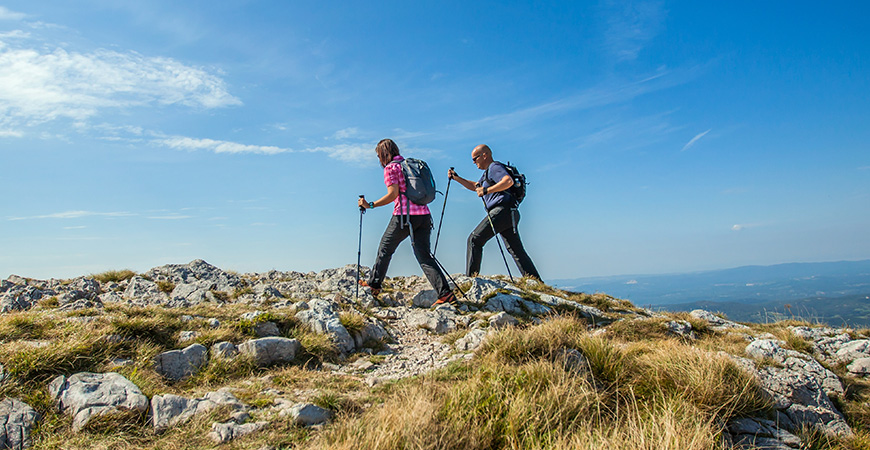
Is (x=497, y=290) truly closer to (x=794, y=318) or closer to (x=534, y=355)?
(x=534, y=355)

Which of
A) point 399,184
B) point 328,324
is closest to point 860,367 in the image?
point 399,184

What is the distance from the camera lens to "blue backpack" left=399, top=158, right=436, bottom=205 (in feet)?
28.4

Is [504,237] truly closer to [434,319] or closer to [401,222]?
[401,222]

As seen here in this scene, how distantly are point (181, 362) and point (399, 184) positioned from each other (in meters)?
4.86

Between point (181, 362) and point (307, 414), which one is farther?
point (181, 362)

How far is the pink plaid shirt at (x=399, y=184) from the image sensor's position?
8.62m

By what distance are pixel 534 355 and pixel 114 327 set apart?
524 cm

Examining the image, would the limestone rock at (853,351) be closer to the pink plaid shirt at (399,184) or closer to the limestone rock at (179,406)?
the pink plaid shirt at (399,184)

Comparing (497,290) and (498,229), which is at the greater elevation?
(498,229)

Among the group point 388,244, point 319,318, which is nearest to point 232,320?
point 319,318

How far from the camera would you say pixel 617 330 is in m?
7.77

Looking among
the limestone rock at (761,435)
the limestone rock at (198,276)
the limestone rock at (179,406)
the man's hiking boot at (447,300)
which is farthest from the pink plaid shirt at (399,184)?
the limestone rock at (761,435)

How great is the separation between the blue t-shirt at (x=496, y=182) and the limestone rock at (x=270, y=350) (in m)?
6.37

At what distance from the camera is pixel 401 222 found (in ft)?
28.8
